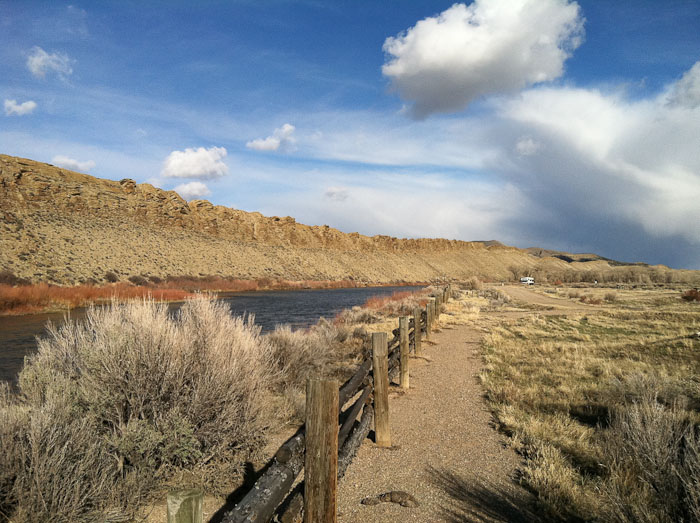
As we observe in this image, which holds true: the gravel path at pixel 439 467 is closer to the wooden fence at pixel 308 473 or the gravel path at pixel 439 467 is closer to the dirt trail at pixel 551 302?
the wooden fence at pixel 308 473

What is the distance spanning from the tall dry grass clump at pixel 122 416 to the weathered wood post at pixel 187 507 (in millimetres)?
1835

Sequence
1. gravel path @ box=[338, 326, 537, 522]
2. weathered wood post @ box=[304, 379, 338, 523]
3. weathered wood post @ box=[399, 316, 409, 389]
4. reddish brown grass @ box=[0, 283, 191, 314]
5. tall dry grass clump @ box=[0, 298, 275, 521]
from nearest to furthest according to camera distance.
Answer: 1. weathered wood post @ box=[304, 379, 338, 523]
2. tall dry grass clump @ box=[0, 298, 275, 521]
3. gravel path @ box=[338, 326, 537, 522]
4. weathered wood post @ box=[399, 316, 409, 389]
5. reddish brown grass @ box=[0, 283, 191, 314]

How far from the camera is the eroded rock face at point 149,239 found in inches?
1372

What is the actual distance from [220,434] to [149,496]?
0.75 meters

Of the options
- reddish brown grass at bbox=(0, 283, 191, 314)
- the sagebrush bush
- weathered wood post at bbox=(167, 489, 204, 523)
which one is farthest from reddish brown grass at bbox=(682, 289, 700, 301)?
weathered wood post at bbox=(167, 489, 204, 523)

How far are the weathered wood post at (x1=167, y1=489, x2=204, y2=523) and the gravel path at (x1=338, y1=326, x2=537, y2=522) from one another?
2.27m

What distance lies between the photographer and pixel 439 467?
4.25m

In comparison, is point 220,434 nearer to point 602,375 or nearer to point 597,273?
point 602,375

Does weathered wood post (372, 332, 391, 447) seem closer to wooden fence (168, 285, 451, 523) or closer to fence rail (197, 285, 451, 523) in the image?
fence rail (197, 285, 451, 523)

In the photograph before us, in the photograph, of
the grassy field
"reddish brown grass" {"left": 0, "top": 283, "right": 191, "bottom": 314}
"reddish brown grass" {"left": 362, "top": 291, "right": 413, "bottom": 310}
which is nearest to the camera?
the grassy field

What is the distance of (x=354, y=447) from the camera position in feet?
14.4

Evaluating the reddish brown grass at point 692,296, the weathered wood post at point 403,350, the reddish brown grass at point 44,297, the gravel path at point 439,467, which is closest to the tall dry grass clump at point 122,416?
the gravel path at point 439,467

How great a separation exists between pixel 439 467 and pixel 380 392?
3.57 ft

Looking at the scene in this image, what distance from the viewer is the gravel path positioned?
3.41m
